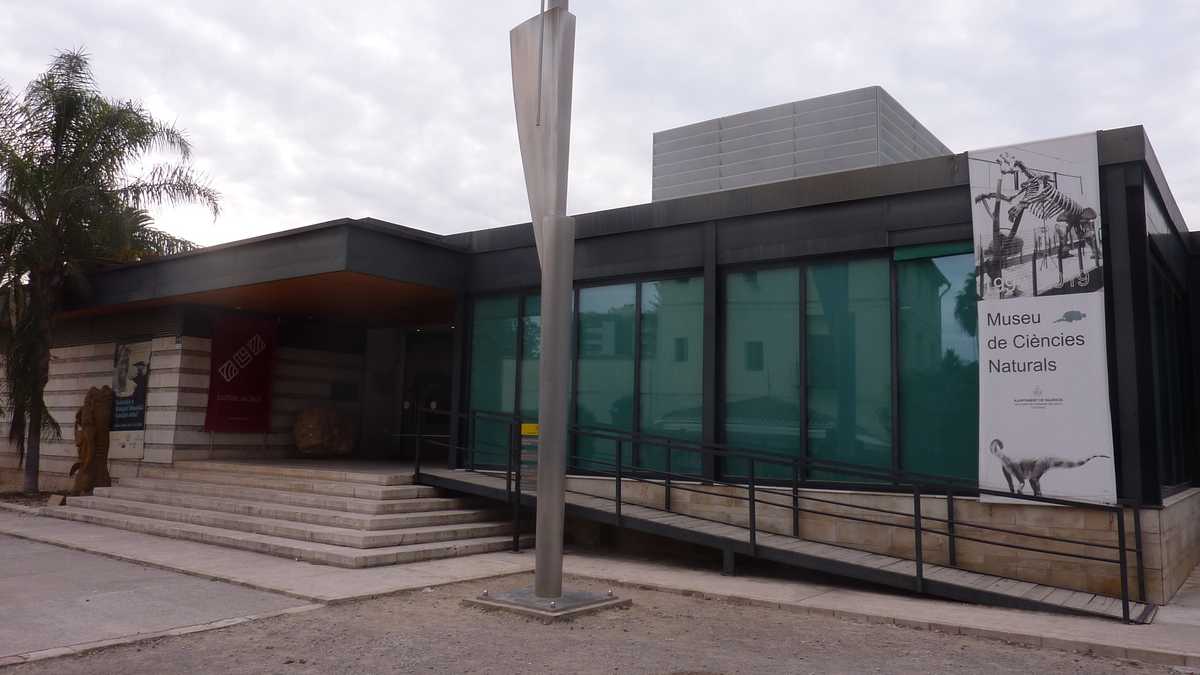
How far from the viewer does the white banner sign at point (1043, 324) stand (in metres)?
7.60

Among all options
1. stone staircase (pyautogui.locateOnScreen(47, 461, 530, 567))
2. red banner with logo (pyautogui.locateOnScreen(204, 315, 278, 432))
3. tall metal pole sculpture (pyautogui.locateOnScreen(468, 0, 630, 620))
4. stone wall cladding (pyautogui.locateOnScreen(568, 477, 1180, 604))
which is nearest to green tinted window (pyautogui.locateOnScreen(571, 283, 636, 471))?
stone wall cladding (pyautogui.locateOnScreen(568, 477, 1180, 604))

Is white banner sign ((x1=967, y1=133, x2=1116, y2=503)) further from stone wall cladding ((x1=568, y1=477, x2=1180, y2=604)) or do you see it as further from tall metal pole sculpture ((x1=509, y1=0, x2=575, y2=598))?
tall metal pole sculpture ((x1=509, y1=0, x2=575, y2=598))

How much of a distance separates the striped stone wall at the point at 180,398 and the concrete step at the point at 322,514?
→ 6.61 feet

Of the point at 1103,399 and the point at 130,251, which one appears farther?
the point at 130,251

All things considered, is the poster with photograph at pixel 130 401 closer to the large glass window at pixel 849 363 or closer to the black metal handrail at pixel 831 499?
the black metal handrail at pixel 831 499

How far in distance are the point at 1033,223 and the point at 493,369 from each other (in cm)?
717

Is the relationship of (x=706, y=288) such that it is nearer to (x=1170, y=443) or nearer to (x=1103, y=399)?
(x=1103, y=399)

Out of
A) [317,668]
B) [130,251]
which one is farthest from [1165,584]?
[130,251]

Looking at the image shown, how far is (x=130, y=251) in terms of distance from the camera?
16031 mm

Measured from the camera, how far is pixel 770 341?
978cm

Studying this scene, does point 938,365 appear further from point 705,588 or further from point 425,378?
point 425,378

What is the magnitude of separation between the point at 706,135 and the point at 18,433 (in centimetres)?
6337

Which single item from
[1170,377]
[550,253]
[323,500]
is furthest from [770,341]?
[323,500]

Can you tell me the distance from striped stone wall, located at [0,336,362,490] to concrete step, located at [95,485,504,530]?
79.3 inches
